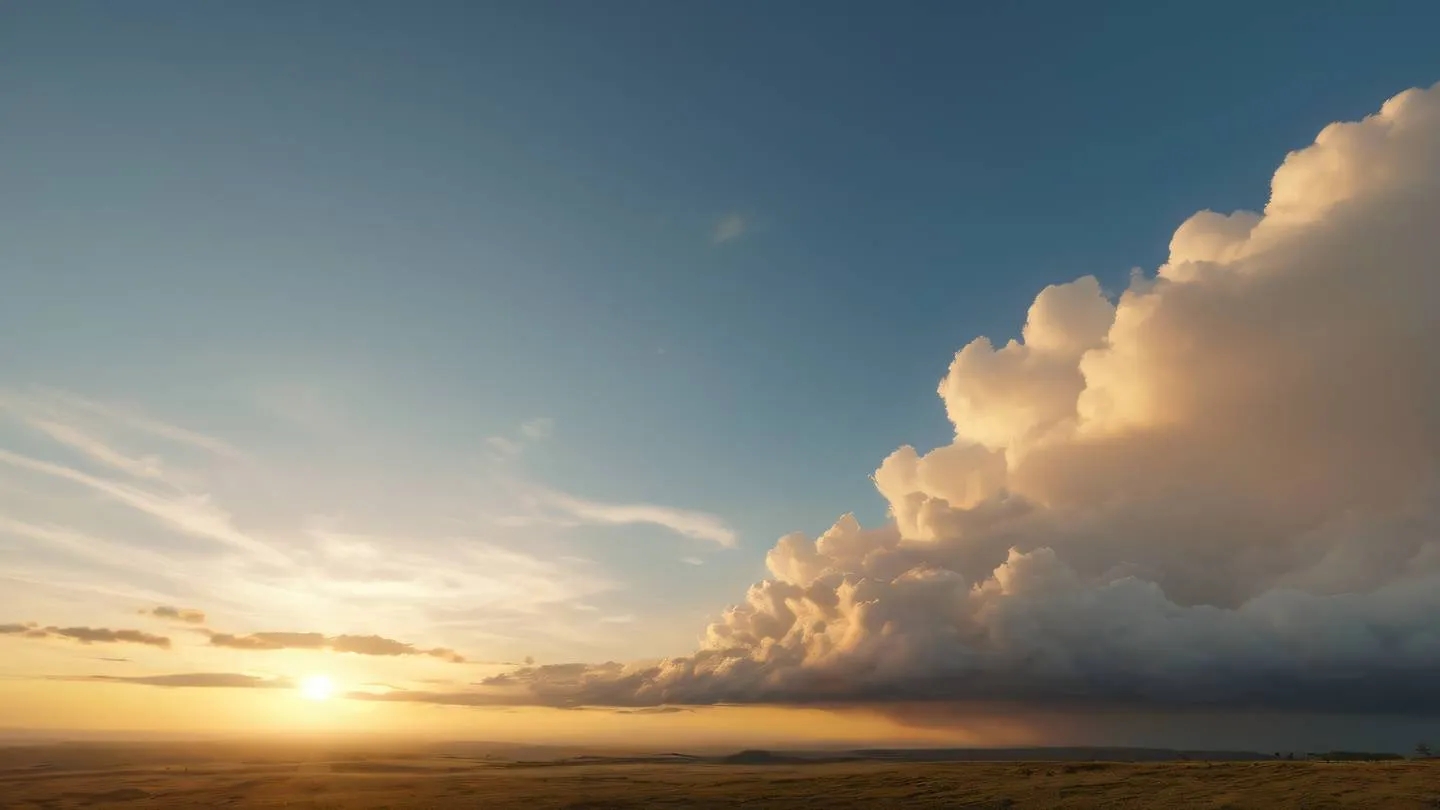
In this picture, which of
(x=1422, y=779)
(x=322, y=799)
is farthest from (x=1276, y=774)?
(x=322, y=799)

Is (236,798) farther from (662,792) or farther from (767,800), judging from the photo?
(767,800)

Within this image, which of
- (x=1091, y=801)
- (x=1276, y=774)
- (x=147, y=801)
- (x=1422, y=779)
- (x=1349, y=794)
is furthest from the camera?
(x=147, y=801)

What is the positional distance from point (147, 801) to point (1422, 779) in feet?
908

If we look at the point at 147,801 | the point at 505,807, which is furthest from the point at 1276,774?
the point at 147,801

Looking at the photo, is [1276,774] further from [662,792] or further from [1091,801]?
[662,792]

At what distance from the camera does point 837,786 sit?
19325 centimetres

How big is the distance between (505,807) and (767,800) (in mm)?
63559

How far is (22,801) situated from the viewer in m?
192

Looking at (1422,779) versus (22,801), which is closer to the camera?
(1422,779)

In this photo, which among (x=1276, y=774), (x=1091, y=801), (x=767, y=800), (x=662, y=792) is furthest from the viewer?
(x=662, y=792)

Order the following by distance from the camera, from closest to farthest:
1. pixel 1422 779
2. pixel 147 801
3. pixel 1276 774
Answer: pixel 1422 779
pixel 1276 774
pixel 147 801

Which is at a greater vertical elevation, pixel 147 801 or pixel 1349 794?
pixel 1349 794

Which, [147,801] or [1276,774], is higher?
[1276,774]

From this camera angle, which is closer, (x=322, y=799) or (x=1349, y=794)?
(x=1349, y=794)
